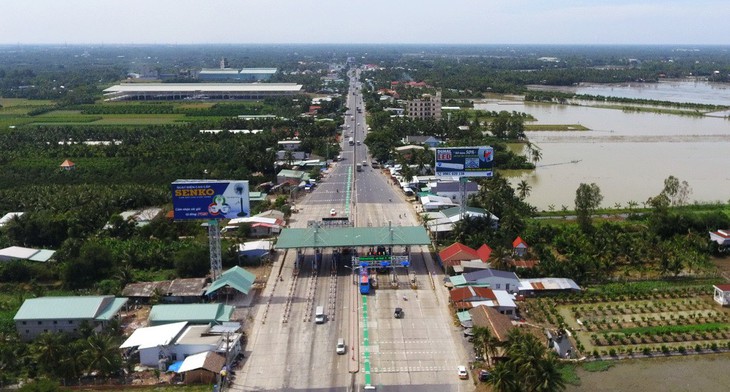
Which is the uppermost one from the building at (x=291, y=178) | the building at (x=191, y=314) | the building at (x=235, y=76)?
the building at (x=235, y=76)

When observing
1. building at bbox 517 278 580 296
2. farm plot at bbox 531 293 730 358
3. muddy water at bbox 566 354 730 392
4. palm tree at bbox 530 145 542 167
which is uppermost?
palm tree at bbox 530 145 542 167

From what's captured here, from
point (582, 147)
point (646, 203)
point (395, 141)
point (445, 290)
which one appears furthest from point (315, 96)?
point (445, 290)

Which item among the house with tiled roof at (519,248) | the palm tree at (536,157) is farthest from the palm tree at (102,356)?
the palm tree at (536,157)

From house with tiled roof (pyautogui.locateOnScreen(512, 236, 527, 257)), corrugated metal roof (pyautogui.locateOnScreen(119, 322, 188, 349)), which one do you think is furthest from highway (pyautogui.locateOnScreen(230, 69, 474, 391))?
house with tiled roof (pyautogui.locateOnScreen(512, 236, 527, 257))

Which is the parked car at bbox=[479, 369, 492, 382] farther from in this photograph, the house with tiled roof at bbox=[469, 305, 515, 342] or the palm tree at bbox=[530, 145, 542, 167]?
the palm tree at bbox=[530, 145, 542, 167]

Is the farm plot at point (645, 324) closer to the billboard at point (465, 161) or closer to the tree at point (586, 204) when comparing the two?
the tree at point (586, 204)

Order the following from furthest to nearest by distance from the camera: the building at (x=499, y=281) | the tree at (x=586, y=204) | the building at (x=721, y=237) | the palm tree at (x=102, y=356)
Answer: the tree at (x=586, y=204) < the building at (x=721, y=237) < the building at (x=499, y=281) < the palm tree at (x=102, y=356)

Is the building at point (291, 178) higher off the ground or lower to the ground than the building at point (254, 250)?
higher
